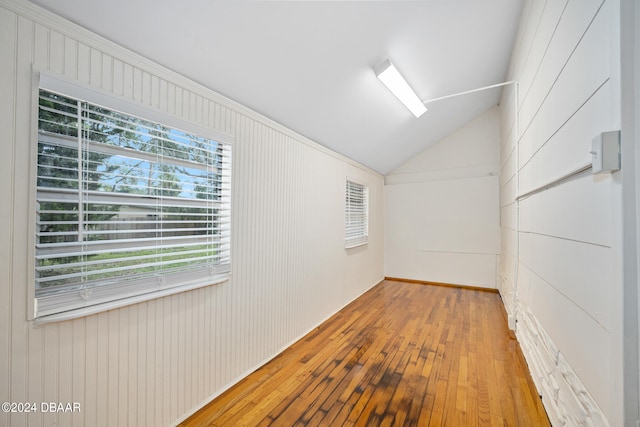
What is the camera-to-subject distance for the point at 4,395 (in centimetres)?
99

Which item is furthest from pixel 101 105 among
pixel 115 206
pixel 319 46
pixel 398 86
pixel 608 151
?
pixel 398 86

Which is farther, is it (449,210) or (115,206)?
(449,210)

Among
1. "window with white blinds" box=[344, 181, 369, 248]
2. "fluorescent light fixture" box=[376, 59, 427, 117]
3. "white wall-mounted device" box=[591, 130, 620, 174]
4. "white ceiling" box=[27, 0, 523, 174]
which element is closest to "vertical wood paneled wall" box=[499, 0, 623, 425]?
"white wall-mounted device" box=[591, 130, 620, 174]

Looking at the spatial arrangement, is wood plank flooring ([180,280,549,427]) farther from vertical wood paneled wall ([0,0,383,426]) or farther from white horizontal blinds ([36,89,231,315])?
white horizontal blinds ([36,89,231,315])

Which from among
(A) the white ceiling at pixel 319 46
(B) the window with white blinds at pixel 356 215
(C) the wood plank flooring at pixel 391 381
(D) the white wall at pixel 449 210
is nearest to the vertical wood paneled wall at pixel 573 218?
(C) the wood plank flooring at pixel 391 381

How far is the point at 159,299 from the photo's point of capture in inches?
59.1

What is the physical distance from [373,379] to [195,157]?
2215 mm

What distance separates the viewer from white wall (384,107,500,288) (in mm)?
4508

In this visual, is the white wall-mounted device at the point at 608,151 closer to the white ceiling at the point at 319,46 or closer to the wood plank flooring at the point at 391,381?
the white ceiling at the point at 319,46

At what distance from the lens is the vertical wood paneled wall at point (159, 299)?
1.02 metres

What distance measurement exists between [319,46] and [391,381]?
2670 millimetres

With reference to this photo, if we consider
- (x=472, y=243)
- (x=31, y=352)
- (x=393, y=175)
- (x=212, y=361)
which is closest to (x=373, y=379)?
(x=212, y=361)

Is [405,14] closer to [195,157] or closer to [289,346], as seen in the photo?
[195,157]

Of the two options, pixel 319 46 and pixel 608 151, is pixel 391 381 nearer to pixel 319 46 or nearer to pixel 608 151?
pixel 608 151
